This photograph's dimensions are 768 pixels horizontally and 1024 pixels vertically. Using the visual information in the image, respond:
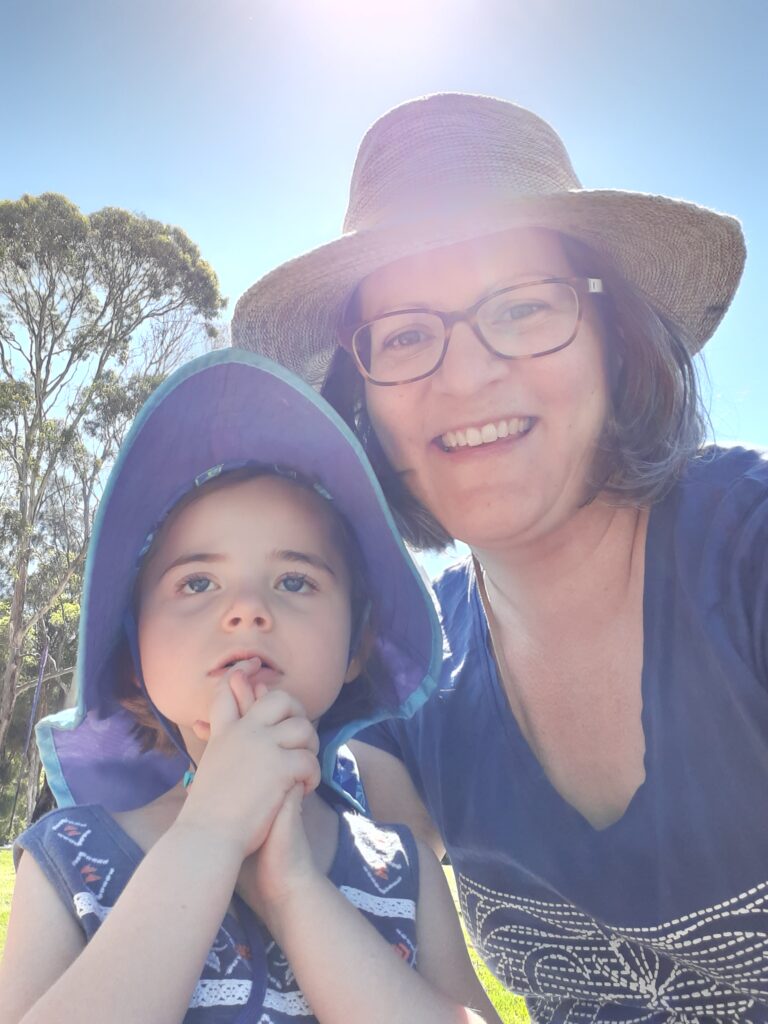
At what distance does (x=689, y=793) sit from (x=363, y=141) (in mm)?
1616

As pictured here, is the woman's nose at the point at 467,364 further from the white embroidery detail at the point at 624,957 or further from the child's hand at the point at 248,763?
the white embroidery detail at the point at 624,957

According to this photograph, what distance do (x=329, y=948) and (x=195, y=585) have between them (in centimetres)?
64

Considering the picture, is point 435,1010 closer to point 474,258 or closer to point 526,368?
point 526,368

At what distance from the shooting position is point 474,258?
176 centimetres

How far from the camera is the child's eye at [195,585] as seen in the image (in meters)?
1.50

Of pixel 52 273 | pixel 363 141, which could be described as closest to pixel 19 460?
pixel 52 273

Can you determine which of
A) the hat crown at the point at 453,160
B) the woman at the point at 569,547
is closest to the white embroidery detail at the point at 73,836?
the woman at the point at 569,547

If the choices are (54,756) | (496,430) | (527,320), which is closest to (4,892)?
(54,756)

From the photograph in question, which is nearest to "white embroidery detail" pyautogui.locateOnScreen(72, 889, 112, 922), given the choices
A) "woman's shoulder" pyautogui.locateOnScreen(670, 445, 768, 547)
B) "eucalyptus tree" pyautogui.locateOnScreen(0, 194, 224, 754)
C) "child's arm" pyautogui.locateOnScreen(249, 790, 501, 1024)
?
"child's arm" pyautogui.locateOnScreen(249, 790, 501, 1024)

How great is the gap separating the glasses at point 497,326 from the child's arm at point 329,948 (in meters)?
0.93

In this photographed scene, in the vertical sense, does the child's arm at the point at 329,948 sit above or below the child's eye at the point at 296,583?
below

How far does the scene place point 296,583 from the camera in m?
1.55

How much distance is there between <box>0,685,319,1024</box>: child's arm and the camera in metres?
1.04

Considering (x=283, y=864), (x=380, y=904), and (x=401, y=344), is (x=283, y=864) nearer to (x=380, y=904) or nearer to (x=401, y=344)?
(x=380, y=904)
